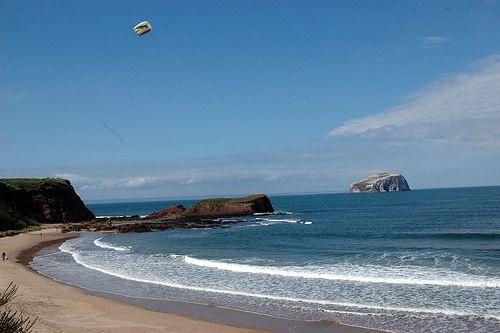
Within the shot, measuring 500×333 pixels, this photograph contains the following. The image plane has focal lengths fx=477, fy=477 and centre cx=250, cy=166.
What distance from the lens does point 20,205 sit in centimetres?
8100

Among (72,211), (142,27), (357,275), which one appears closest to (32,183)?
(72,211)

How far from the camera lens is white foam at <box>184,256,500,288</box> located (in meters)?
22.5

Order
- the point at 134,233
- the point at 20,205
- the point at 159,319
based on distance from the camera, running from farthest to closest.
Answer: the point at 20,205
the point at 134,233
the point at 159,319

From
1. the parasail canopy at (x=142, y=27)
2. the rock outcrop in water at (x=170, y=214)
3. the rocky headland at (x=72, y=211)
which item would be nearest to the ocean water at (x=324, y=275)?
the parasail canopy at (x=142, y=27)

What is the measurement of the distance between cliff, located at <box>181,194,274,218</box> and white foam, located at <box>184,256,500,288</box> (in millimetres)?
62106

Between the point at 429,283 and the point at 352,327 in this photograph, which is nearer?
the point at 352,327

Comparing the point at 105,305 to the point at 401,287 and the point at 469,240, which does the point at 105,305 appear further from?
the point at 469,240

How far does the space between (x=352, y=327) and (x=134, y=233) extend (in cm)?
4964

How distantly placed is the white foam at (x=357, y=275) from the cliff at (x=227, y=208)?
62.1 metres

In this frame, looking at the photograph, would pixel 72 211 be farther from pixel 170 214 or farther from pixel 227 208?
pixel 227 208

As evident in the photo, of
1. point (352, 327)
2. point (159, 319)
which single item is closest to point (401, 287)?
point (352, 327)

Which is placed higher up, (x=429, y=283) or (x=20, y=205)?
(x=20, y=205)

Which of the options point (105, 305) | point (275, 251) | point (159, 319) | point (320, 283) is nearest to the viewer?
point (159, 319)

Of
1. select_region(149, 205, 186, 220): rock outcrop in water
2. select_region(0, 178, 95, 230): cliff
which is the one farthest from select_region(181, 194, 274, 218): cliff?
select_region(0, 178, 95, 230): cliff
